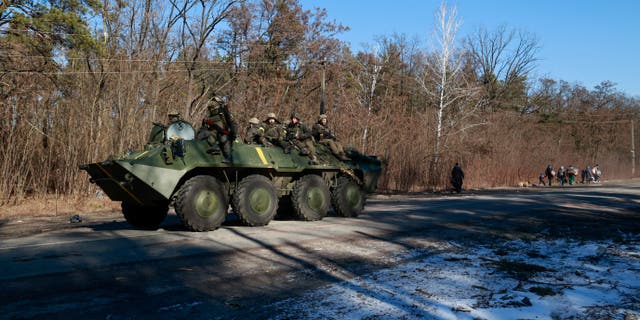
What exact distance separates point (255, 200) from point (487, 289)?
5199 millimetres

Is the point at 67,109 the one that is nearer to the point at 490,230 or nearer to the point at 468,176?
the point at 490,230

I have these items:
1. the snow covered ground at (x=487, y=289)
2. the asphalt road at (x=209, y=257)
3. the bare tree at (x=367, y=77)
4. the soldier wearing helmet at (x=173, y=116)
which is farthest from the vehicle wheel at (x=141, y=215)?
the bare tree at (x=367, y=77)

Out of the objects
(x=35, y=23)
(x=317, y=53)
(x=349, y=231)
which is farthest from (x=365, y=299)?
(x=317, y=53)

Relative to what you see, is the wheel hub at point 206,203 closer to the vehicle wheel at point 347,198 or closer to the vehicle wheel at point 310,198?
the vehicle wheel at point 310,198

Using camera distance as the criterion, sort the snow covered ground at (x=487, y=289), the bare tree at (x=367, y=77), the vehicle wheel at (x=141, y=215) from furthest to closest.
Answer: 1. the bare tree at (x=367, y=77)
2. the vehicle wheel at (x=141, y=215)
3. the snow covered ground at (x=487, y=289)

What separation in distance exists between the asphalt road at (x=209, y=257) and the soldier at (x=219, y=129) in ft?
4.65

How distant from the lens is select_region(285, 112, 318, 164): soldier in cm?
1173

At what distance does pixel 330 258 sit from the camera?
738 cm

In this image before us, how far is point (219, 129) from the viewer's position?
1002 centimetres

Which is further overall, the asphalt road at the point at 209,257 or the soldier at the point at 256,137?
the soldier at the point at 256,137

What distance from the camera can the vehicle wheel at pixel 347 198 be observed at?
12214 millimetres

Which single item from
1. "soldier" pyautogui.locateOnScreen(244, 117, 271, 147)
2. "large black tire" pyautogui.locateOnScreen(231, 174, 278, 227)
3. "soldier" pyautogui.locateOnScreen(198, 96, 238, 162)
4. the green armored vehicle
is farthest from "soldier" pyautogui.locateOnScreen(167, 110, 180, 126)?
"large black tire" pyautogui.locateOnScreen(231, 174, 278, 227)

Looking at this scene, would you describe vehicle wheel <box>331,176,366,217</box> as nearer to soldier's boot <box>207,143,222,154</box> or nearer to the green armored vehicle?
the green armored vehicle

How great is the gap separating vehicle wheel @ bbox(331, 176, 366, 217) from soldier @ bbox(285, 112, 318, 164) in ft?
3.06
